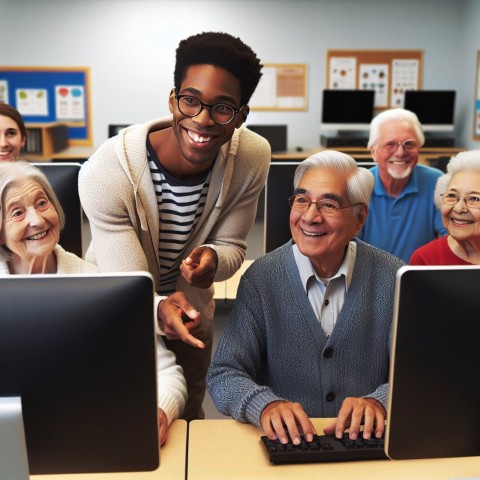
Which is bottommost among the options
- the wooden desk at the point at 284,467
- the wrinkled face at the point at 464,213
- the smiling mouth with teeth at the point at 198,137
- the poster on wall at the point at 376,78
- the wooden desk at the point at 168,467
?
the wooden desk at the point at 168,467

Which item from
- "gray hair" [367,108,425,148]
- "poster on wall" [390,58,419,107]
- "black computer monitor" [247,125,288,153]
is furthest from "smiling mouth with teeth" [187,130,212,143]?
"poster on wall" [390,58,419,107]

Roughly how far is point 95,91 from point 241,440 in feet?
22.0

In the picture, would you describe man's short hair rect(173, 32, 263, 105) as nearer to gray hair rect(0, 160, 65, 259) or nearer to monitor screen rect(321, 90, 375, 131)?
gray hair rect(0, 160, 65, 259)

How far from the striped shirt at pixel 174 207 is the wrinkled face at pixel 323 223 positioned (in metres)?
0.28

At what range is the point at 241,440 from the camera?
1400 mm

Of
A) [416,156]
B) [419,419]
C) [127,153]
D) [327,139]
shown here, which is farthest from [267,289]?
[327,139]

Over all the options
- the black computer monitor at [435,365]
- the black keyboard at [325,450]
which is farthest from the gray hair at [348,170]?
the black computer monitor at [435,365]

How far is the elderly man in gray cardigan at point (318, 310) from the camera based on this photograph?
1595mm

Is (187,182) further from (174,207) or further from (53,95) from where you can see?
(53,95)

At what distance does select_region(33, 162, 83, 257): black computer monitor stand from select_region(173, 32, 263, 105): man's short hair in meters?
0.74

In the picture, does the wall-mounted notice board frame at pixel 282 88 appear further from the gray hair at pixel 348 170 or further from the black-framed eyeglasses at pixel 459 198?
the gray hair at pixel 348 170

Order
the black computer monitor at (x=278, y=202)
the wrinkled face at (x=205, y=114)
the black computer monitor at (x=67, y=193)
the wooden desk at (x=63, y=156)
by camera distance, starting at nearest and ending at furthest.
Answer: the wrinkled face at (x=205, y=114) < the black computer monitor at (x=67, y=193) < the black computer monitor at (x=278, y=202) < the wooden desk at (x=63, y=156)

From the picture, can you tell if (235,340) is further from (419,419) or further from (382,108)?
(382,108)

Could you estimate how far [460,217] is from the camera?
77.2 inches
